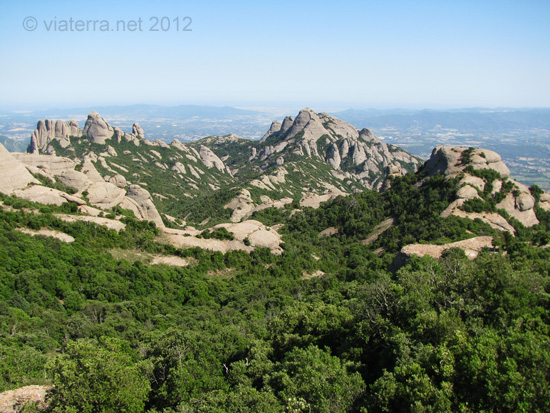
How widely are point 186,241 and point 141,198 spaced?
2105 cm

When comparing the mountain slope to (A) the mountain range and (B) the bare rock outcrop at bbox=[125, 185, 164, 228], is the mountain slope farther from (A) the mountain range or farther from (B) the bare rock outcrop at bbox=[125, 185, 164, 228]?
(B) the bare rock outcrop at bbox=[125, 185, 164, 228]

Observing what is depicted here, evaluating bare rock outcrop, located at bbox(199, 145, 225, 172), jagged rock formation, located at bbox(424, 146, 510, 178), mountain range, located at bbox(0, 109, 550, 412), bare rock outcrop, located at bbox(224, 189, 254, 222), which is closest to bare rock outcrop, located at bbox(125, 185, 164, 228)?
mountain range, located at bbox(0, 109, 550, 412)

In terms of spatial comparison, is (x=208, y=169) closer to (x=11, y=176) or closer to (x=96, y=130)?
(x=96, y=130)

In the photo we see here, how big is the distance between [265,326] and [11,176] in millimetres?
49060

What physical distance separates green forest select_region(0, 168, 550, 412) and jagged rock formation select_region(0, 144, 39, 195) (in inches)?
174

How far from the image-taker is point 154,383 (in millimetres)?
23312

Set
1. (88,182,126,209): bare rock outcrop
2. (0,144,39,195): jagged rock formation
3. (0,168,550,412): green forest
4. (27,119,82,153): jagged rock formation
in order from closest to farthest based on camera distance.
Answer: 1. (0,168,550,412): green forest
2. (0,144,39,195): jagged rock formation
3. (88,182,126,209): bare rock outcrop
4. (27,119,82,153): jagged rock formation

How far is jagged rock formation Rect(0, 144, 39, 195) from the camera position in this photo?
183 feet

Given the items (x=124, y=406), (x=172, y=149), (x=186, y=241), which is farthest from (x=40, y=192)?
(x=172, y=149)

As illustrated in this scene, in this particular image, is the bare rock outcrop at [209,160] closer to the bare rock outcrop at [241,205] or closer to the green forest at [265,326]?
the bare rock outcrop at [241,205]

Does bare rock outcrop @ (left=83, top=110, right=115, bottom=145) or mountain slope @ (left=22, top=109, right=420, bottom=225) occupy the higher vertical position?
bare rock outcrop @ (left=83, top=110, right=115, bottom=145)

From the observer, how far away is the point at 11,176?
5688 centimetres

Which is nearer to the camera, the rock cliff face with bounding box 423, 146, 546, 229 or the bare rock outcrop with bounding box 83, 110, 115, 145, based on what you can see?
the rock cliff face with bounding box 423, 146, 546, 229

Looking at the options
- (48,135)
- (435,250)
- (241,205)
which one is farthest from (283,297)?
(48,135)
